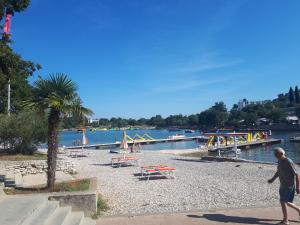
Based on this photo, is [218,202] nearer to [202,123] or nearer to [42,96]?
[42,96]

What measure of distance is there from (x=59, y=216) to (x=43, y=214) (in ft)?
1.19

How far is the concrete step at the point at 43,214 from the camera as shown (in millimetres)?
7852

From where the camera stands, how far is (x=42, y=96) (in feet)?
38.1

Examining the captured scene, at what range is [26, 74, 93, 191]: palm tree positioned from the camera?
11.3 meters

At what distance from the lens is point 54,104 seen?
36.6ft

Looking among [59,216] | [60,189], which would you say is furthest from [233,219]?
[60,189]

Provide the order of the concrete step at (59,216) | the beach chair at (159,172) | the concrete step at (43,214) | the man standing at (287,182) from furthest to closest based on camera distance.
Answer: the beach chair at (159,172) < the man standing at (287,182) < the concrete step at (59,216) < the concrete step at (43,214)

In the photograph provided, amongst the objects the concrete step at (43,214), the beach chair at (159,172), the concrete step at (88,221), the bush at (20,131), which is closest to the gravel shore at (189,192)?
the beach chair at (159,172)

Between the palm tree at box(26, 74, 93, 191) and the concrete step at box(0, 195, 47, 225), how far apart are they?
5.38ft

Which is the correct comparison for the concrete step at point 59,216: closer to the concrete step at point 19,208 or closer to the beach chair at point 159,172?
the concrete step at point 19,208

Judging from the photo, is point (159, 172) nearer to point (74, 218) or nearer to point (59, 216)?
point (74, 218)

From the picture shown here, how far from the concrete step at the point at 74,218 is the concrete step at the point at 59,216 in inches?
3.5

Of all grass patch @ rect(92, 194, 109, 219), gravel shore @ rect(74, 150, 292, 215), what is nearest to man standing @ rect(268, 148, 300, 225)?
gravel shore @ rect(74, 150, 292, 215)

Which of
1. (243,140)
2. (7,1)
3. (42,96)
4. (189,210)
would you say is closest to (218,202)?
(189,210)
